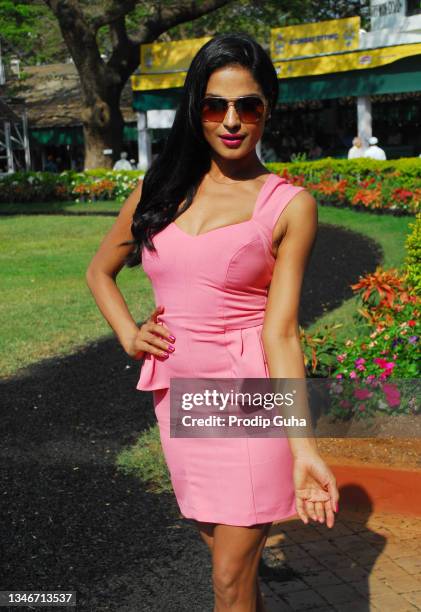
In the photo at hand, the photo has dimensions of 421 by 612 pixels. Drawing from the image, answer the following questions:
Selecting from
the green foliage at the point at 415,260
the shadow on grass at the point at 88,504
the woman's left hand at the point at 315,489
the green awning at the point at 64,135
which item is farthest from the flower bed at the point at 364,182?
the green awning at the point at 64,135

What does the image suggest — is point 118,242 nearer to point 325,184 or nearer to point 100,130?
point 325,184

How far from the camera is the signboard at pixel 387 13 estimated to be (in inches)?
1056

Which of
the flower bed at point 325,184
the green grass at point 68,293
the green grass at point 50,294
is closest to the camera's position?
the green grass at point 68,293

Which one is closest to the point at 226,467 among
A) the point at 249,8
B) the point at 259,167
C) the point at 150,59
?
the point at 259,167

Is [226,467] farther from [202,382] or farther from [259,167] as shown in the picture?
[259,167]

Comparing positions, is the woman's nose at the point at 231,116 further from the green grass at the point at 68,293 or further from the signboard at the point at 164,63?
the signboard at the point at 164,63

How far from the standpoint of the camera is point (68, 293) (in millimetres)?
11422

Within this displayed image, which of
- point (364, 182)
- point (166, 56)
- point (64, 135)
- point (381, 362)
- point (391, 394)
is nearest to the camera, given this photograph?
point (391, 394)

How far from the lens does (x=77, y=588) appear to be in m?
3.84

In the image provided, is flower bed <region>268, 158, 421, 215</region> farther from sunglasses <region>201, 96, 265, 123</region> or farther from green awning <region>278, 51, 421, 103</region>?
sunglasses <region>201, 96, 265, 123</region>

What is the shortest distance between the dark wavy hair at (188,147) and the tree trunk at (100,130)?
28.7m

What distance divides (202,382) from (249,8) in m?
36.9

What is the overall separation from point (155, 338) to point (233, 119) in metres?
0.63

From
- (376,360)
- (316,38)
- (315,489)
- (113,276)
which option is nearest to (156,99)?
(316,38)
